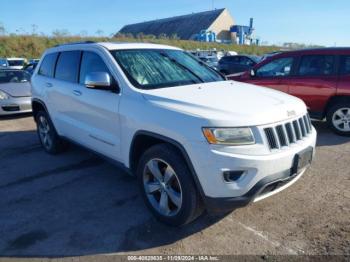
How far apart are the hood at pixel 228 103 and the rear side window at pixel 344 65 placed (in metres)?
3.51

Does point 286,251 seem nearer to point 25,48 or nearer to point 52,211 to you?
point 52,211

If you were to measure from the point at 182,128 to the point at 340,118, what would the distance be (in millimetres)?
4905

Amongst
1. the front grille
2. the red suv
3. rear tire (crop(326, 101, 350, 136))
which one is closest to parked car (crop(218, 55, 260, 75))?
the red suv

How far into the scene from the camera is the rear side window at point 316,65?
22.5ft

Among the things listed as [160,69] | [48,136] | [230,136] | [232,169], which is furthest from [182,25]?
[232,169]

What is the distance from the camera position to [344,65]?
666 cm

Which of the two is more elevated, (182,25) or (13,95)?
(182,25)

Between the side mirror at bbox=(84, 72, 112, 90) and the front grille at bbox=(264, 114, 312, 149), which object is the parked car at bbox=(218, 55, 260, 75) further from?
the side mirror at bbox=(84, 72, 112, 90)

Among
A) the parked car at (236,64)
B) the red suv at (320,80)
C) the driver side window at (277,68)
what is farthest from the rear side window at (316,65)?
the parked car at (236,64)

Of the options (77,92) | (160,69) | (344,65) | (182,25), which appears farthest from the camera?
(182,25)

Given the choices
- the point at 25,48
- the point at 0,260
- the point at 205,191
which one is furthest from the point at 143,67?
the point at 25,48

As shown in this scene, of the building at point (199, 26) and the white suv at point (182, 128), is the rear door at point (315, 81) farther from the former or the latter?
the building at point (199, 26)

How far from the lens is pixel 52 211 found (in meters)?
3.95

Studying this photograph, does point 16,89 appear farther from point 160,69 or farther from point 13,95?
point 160,69
